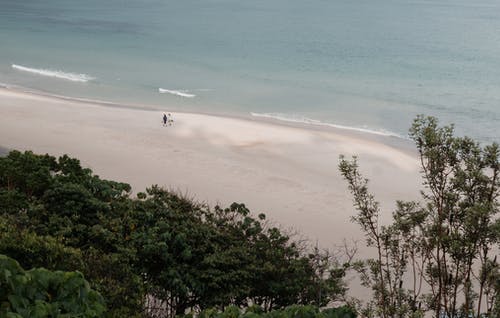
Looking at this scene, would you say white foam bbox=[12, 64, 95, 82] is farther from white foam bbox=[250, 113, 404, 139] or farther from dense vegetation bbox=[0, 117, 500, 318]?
dense vegetation bbox=[0, 117, 500, 318]

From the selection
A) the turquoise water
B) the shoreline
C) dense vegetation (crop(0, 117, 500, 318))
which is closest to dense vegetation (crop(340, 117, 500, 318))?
dense vegetation (crop(0, 117, 500, 318))

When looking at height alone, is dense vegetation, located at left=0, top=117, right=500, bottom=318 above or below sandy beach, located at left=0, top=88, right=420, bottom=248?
below

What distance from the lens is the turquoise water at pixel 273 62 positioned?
176 feet

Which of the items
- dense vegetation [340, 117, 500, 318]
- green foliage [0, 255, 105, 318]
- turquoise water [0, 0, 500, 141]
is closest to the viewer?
green foliage [0, 255, 105, 318]

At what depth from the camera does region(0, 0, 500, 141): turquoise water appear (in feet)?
176

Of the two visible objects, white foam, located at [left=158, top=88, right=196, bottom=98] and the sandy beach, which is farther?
white foam, located at [left=158, top=88, right=196, bottom=98]

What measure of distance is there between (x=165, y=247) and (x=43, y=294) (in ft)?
24.1

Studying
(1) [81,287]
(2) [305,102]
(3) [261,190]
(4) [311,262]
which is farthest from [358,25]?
(1) [81,287]

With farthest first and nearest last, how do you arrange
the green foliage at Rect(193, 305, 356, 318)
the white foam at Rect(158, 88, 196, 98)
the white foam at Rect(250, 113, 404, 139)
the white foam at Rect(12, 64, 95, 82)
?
the white foam at Rect(12, 64, 95, 82)
the white foam at Rect(158, 88, 196, 98)
the white foam at Rect(250, 113, 404, 139)
the green foliage at Rect(193, 305, 356, 318)

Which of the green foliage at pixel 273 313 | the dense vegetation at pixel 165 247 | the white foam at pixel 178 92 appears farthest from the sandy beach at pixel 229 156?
the green foliage at pixel 273 313

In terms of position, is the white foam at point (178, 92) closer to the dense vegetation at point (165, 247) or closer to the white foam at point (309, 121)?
the white foam at point (309, 121)

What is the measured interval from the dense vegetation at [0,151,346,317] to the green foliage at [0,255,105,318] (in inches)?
195

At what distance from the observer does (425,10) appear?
433 ft

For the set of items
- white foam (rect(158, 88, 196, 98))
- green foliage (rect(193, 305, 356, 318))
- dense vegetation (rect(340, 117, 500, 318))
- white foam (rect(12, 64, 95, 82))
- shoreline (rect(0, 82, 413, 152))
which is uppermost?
white foam (rect(12, 64, 95, 82))
